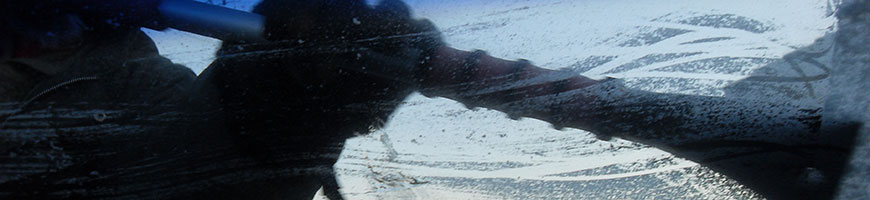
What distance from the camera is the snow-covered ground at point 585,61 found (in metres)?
0.91

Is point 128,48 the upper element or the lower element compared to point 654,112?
upper

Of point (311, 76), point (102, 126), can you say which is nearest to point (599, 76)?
point (311, 76)

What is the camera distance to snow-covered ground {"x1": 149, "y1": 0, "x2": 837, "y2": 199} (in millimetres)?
906

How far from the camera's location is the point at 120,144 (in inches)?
38.5

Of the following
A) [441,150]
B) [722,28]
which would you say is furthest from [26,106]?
[722,28]

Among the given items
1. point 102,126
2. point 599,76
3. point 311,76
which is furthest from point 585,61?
point 102,126

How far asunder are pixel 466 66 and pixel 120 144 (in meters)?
0.69

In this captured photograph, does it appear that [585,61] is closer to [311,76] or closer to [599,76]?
[599,76]

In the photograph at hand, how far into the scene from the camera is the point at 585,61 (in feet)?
3.03

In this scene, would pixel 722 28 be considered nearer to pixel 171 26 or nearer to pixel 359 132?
pixel 359 132

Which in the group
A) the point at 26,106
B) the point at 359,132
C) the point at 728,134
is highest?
the point at 26,106

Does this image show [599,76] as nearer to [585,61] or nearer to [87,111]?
[585,61]

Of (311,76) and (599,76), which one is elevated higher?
(311,76)

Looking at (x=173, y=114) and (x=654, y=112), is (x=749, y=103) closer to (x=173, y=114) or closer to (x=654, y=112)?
(x=654, y=112)
